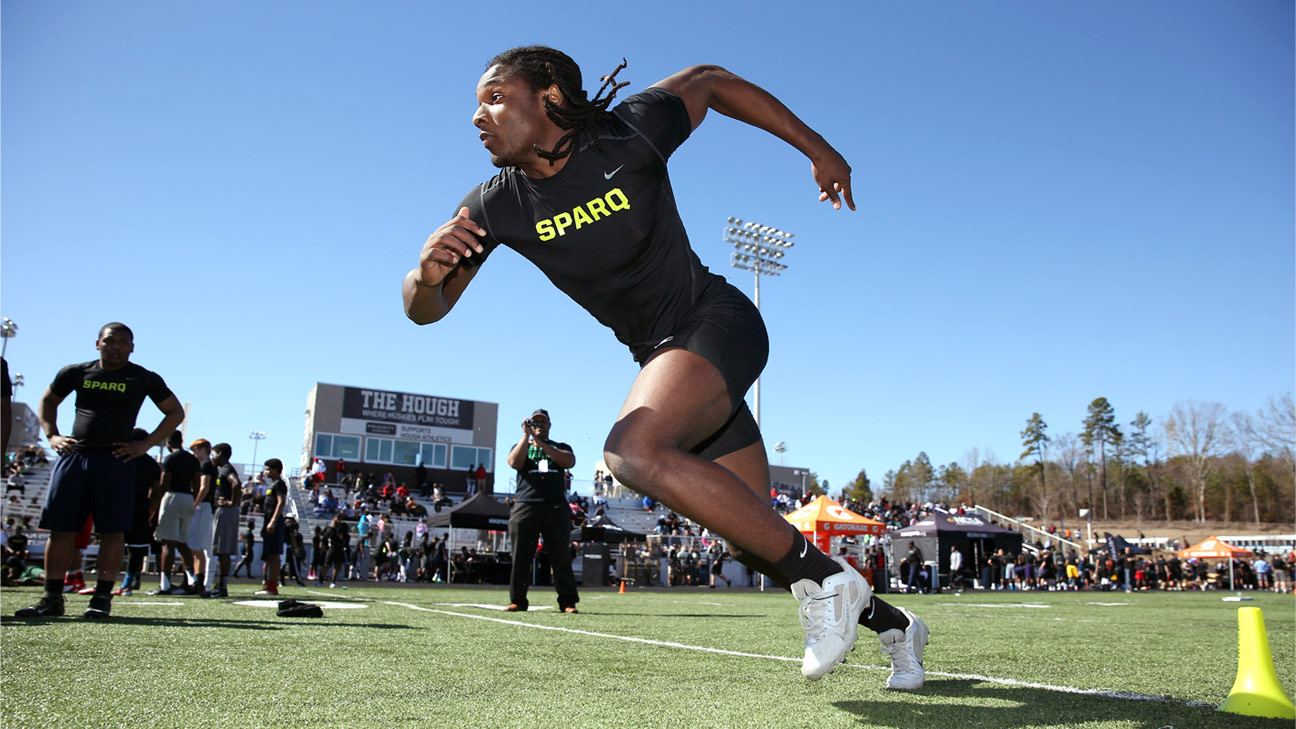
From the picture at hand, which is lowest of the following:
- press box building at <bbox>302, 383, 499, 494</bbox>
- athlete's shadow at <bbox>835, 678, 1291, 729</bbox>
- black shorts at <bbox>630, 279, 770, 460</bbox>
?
athlete's shadow at <bbox>835, 678, 1291, 729</bbox>

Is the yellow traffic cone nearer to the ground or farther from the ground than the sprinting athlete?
nearer to the ground

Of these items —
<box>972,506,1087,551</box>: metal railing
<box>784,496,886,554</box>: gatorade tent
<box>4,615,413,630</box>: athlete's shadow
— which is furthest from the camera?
<box>972,506,1087,551</box>: metal railing

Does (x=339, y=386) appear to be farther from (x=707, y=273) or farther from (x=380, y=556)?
(x=707, y=273)

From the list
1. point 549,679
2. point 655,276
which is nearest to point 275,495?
point 549,679

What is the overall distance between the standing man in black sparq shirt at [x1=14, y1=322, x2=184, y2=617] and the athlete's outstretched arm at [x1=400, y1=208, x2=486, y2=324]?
4.13 m

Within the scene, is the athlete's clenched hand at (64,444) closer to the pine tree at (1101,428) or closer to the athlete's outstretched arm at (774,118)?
the athlete's outstretched arm at (774,118)

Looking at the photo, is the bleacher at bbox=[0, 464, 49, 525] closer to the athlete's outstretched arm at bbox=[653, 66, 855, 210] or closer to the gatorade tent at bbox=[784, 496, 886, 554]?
the gatorade tent at bbox=[784, 496, 886, 554]

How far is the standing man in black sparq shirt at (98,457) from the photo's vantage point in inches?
225

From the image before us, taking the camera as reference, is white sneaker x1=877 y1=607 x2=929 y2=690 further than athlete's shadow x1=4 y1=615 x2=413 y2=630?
No

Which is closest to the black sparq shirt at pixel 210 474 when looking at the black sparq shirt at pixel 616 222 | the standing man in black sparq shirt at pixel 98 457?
the standing man in black sparq shirt at pixel 98 457

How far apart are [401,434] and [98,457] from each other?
48.0m

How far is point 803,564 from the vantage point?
2.46m

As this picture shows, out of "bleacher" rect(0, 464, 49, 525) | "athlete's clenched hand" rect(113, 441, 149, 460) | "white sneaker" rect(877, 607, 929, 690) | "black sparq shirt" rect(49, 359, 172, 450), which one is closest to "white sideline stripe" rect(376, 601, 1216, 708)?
"white sneaker" rect(877, 607, 929, 690)

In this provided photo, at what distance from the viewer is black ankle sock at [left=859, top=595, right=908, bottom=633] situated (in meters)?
2.78
